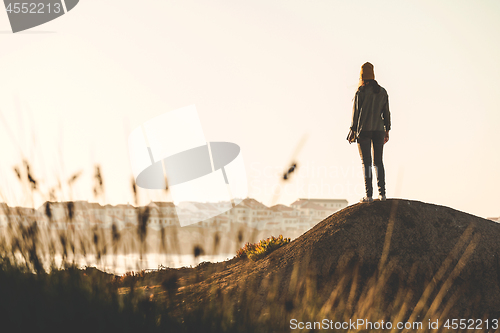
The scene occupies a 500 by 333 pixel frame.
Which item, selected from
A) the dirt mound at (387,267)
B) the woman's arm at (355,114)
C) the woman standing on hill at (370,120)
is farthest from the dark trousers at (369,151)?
the dirt mound at (387,267)

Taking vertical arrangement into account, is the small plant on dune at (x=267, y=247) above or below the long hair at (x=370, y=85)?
below

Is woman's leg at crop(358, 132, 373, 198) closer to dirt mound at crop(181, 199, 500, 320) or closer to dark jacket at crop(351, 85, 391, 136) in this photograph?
dark jacket at crop(351, 85, 391, 136)

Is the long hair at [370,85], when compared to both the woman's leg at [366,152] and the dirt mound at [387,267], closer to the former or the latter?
the woman's leg at [366,152]

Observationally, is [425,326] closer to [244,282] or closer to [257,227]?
[244,282]

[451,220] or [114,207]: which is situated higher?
[114,207]

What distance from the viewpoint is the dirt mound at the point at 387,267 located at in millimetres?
8047

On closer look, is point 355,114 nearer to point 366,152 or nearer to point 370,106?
point 370,106

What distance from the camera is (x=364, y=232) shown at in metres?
8.90

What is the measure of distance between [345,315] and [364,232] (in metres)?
1.95

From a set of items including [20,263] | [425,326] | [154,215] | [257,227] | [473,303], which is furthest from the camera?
[473,303]

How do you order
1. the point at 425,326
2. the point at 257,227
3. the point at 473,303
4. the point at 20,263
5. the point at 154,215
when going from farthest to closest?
the point at 473,303, the point at 425,326, the point at 20,263, the point at 257,227, the point at 154,215

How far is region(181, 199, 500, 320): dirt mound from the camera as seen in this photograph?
805cm

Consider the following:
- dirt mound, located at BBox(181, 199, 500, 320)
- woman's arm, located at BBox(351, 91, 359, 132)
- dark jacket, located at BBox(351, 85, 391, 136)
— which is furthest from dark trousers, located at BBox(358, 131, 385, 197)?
dirt mound, located at BBox(181, 199, 500, 320)

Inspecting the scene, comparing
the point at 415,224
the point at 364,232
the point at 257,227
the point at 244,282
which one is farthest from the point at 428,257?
the point at 257,227
